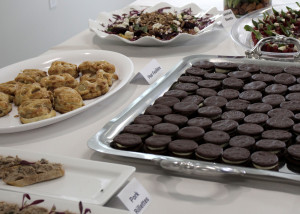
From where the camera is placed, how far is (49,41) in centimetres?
307

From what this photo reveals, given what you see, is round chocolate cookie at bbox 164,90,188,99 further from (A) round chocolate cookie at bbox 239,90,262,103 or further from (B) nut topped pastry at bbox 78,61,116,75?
(B) nut topped pastry at bbox 78,61,116,75

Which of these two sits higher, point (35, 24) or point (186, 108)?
point (186, 108)

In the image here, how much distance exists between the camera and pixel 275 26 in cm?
168

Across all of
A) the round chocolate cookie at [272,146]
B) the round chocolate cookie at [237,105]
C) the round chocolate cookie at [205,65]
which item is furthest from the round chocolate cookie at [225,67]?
the round chocolate cookie at [272,146]

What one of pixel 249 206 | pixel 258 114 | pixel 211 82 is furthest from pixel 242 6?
pixel 249 206

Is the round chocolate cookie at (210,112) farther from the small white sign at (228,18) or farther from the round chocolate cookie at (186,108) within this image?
the small white sign at (228,18)

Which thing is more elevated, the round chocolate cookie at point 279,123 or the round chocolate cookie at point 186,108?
the round chocolate cookie at point 186,108

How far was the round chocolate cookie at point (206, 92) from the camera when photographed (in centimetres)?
121

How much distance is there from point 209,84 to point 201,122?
0.23 m

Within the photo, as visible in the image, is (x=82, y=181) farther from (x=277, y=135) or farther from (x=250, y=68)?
(x=250, y=68)

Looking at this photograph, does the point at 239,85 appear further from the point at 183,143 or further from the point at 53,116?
the point at 53,116

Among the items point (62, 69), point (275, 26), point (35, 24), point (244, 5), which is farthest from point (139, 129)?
point (35, 24)

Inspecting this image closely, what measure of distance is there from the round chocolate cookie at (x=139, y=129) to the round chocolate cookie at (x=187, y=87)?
23 centimetres

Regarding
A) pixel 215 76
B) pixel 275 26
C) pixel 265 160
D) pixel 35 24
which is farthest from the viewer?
pixel 35 24
